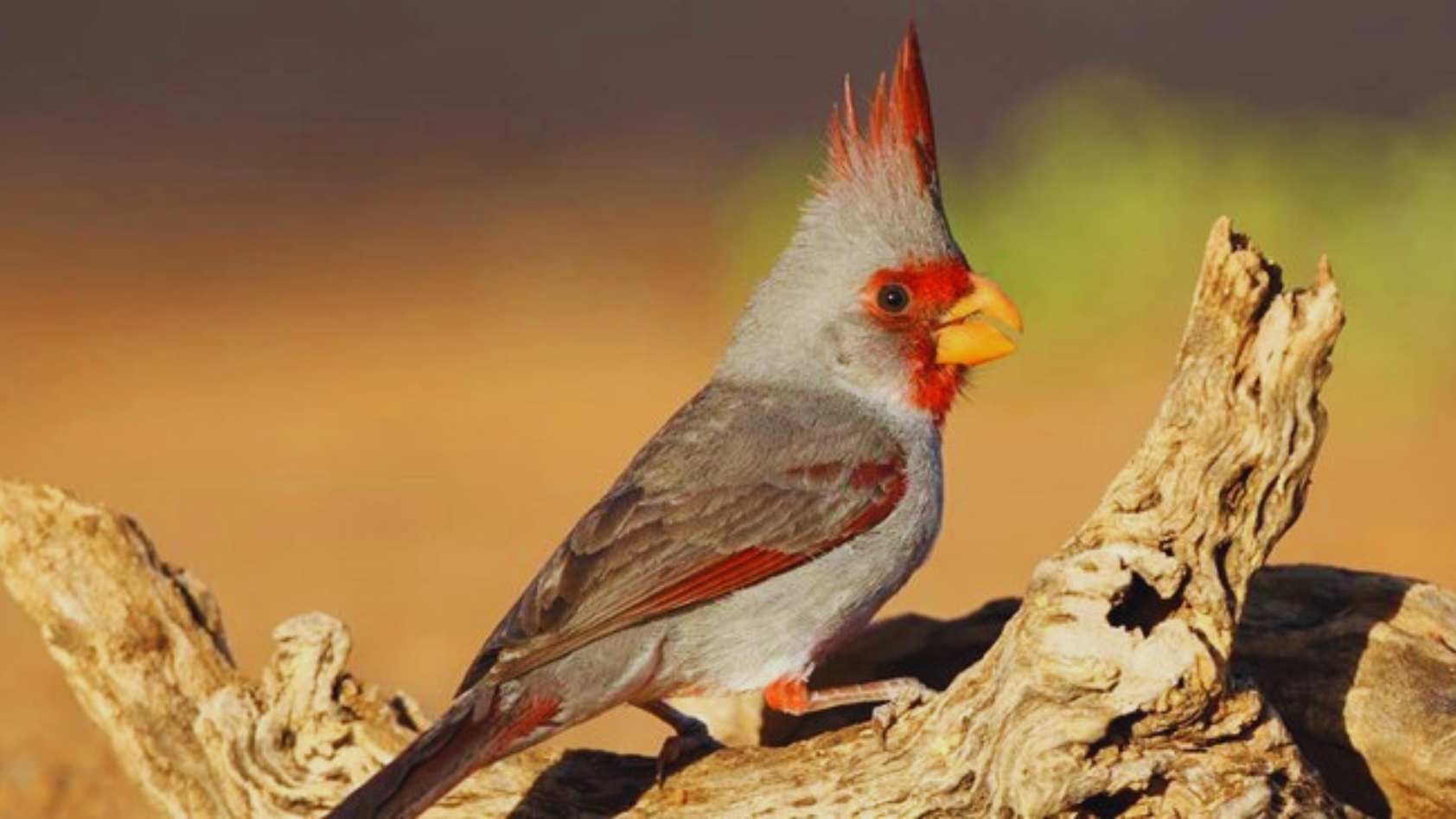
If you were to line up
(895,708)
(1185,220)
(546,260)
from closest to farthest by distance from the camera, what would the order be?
Answer: (895,708) → (1185,220) → (546,260)

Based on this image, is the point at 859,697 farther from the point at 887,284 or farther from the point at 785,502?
the point at 887,284

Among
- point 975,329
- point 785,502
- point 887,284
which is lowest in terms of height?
point 785,502

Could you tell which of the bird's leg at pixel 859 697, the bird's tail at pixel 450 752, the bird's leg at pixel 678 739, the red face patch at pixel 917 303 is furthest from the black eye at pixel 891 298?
the bird's tail at pixel 450 752

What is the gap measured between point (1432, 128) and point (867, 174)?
21.2 ft

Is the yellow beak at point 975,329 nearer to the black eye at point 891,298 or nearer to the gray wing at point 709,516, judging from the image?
the black eye at point 891,298

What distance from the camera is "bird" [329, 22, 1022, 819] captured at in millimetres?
4578

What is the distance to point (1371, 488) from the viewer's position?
28.4 feet

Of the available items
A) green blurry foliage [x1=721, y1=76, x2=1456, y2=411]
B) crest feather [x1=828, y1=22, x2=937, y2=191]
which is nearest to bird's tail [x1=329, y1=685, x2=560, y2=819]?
crest feather [x1=828, y1=22, x2=937, y2=191]

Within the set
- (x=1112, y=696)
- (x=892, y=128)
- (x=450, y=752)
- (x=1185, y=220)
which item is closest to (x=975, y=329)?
(x=892, y=128)

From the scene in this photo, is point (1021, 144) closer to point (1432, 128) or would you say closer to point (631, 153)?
point (1432, 128)

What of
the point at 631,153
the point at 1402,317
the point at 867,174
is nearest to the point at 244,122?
the point at 631,153

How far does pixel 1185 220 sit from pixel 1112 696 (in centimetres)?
659

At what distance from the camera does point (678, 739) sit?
481cm

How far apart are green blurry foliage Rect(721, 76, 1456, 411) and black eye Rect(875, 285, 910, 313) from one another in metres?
4.47
